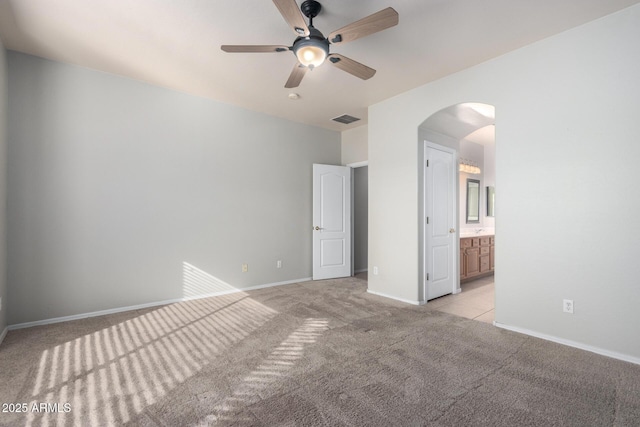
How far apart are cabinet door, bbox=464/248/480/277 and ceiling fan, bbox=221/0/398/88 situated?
3.80 meters

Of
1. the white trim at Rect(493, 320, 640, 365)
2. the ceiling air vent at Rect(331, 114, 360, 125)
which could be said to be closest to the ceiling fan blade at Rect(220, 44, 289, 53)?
the ceiling air vent at Rect(331, 114, 360, 125)

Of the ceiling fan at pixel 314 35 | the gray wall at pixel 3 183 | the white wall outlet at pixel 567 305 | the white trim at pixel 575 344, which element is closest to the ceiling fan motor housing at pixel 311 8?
the ceiling fan at pixel 314 35

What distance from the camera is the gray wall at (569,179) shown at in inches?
91.9

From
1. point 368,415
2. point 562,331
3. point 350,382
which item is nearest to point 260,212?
point 350,382

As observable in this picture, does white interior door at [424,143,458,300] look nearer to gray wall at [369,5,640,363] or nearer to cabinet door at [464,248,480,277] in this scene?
cabinet door at [464,248,480,277]

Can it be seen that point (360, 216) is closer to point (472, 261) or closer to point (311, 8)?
point (472, 261)

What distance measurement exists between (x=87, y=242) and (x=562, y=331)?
491 centimetres

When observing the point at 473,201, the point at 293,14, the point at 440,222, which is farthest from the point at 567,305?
the point at 473,201

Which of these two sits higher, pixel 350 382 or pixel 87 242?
pixel 87 242

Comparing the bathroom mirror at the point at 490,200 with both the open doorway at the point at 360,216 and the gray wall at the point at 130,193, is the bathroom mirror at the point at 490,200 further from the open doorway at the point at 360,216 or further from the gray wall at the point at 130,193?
the gray wall at the point at 130,193

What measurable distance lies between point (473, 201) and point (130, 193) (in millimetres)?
6105

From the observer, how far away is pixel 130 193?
141 inches

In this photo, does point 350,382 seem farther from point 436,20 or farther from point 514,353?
point 436,20

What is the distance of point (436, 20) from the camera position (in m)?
2.45
